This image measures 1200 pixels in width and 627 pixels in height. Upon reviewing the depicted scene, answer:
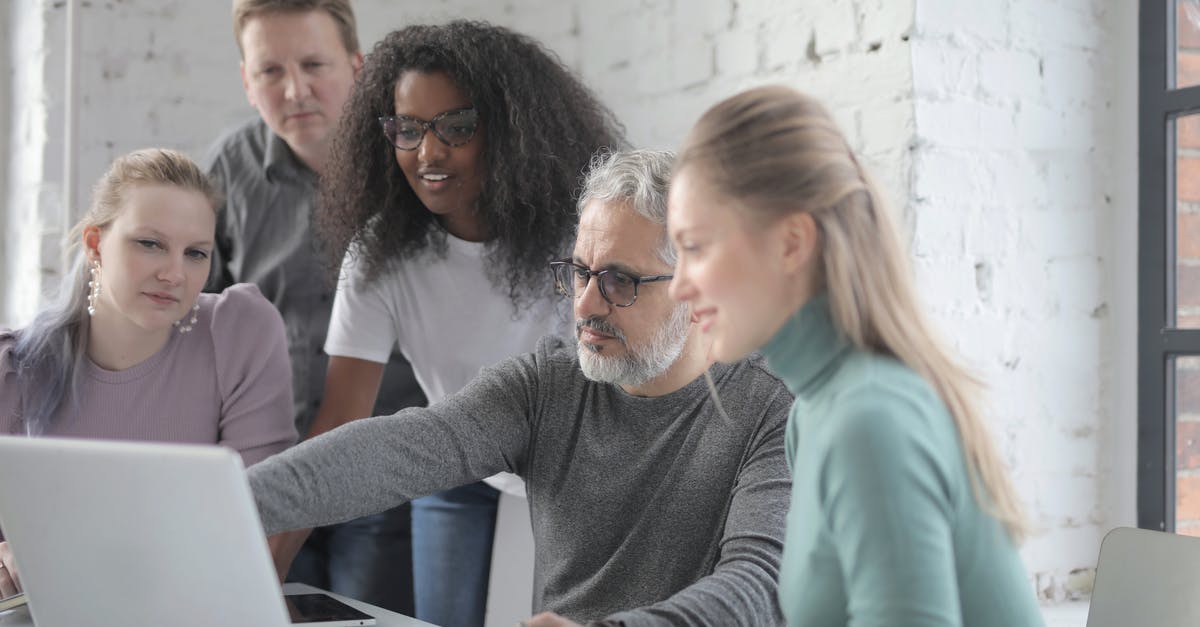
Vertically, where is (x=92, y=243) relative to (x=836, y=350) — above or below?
above

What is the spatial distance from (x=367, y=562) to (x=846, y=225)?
1384 mm

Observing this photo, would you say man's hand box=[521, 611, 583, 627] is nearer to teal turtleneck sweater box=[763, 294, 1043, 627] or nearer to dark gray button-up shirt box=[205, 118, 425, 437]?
teal turtleneck sweater box=[763, 294, 1043, 627]

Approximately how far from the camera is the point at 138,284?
1.73m

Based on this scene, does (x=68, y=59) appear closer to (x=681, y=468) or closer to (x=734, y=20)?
(x=734, y=20)

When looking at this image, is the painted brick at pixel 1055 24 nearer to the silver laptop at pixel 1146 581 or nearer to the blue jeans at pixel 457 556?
the silver laptop at pixel 1146 581

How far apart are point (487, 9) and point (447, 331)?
133 centimetres

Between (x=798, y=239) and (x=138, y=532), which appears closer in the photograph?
(x=798, y=239)

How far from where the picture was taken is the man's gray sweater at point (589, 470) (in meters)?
1.35

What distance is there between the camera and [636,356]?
4.72 ft

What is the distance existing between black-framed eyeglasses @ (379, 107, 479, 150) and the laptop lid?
862mm

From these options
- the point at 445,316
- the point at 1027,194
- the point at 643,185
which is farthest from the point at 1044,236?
the point at 445,316

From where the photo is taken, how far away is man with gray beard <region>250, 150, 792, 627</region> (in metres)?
1.38

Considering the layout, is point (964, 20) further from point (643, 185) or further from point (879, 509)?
point (879, 509)

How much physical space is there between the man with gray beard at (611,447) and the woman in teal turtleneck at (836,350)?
1.46 ft
